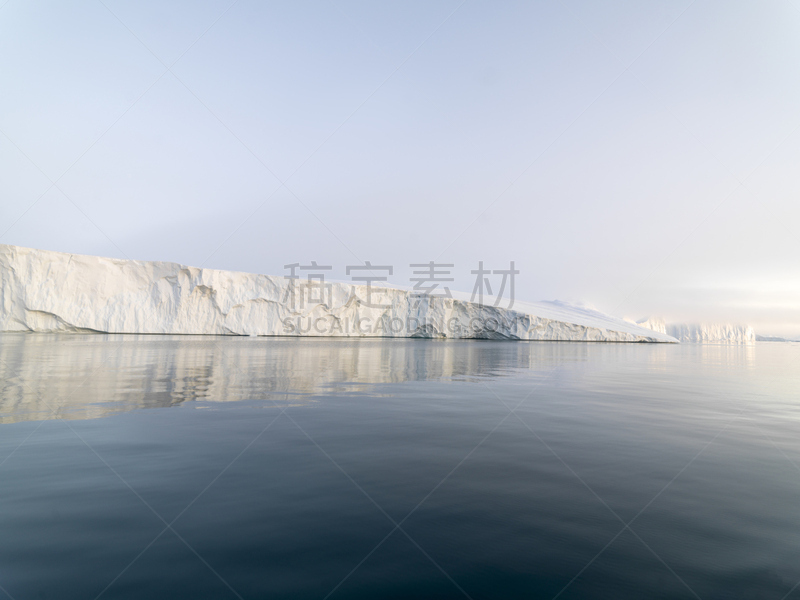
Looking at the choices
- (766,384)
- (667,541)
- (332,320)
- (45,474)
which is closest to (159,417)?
(45,474)

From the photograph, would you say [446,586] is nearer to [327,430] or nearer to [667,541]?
[667,541]

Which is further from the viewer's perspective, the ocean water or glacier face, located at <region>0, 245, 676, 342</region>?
glacier face, located at <region>0, 245, 676, 342</region>

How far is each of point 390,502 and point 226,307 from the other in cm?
2785

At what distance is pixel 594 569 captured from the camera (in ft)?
4.55

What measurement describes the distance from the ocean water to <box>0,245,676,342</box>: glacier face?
2408 cm

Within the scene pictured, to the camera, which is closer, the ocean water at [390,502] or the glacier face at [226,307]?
the ocean water at [390,502]

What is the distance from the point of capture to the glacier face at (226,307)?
2292 centimetres

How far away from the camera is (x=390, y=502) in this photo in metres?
1.89

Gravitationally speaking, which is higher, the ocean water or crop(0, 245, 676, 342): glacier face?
crop(0, 245, 676, 342): glacier face

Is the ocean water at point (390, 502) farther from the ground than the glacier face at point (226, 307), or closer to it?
closer to it

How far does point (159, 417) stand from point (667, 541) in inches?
140

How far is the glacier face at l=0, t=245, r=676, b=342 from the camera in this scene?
902 inches

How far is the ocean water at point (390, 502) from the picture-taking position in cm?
132

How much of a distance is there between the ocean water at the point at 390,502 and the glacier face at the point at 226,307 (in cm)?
2408
